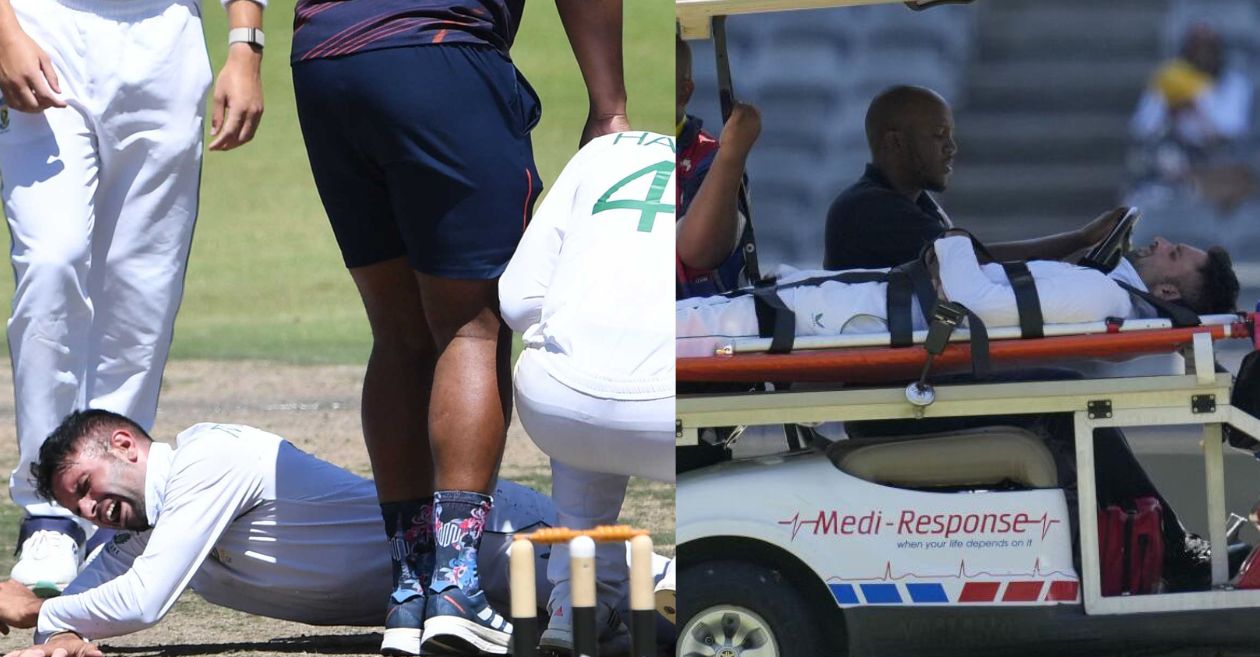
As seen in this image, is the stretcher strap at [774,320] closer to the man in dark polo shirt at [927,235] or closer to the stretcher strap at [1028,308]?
the man in dark polo shirt at [927,235]

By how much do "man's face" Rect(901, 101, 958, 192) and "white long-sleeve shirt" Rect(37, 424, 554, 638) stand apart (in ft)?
4.57

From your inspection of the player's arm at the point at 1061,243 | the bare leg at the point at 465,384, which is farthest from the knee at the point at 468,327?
the player's arm at the point at 1061,243

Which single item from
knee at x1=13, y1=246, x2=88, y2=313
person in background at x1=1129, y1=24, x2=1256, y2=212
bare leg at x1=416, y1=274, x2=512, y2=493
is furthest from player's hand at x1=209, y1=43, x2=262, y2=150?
person in background at x1=1129, y1=24, x2=1256, y2=212

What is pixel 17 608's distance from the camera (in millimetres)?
3459

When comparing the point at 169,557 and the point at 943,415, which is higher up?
the point at 943,415

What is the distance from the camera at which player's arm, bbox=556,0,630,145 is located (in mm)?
3232

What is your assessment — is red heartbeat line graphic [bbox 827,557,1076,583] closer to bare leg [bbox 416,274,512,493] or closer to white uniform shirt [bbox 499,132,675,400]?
white uniform shirt [bbox 499,132,675,400]

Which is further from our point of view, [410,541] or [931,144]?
[410,541]

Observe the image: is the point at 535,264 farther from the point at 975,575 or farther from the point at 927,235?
the point at 975,575

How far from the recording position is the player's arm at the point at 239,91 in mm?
3656

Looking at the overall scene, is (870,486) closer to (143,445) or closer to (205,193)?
(143,445)

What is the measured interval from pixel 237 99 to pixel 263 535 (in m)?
0.87

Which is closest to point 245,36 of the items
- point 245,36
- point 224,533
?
point 245,36

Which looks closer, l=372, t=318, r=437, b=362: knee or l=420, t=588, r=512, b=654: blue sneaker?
l=420, t=588, r=512, b=654: blue sneaker
